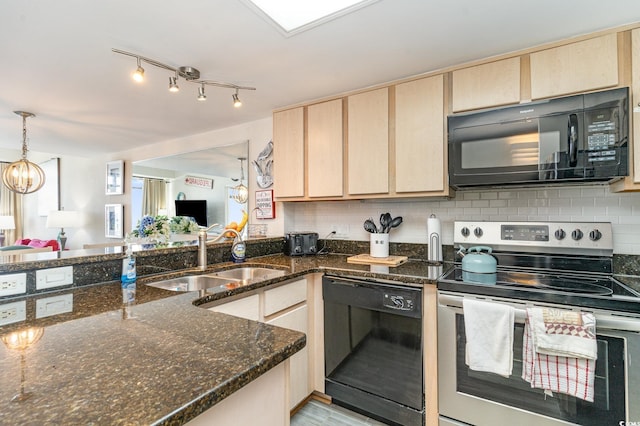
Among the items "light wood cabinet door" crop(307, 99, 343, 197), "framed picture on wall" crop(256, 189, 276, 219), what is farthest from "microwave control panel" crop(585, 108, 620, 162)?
"framed picture on wall" crop(256, 189, 276, 219)

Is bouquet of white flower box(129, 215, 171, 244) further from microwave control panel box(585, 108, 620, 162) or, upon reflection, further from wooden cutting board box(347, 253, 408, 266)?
microwave control panel box(585, 108, 620, 162)

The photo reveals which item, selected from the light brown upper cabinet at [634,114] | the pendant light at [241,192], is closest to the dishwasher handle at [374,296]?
the light brown upper cabinet at [634,114]

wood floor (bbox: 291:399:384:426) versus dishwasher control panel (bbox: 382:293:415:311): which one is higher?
dishwasher control panel (bbox: 382:293:415:311)

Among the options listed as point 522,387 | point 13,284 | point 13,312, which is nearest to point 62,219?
point 13,284

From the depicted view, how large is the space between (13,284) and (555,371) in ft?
7.63

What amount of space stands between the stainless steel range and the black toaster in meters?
1.15

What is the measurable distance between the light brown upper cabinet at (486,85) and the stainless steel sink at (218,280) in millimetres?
1558

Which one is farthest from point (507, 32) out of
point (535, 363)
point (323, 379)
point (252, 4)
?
point (323, 379)

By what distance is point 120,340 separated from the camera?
0.83 meters

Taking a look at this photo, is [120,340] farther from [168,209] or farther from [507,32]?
[168,209]

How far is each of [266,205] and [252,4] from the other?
1.79 m

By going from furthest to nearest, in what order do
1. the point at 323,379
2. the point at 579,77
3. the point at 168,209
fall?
the point at 168,209
the point at 323,379
the point at 579,77

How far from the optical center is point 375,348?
5.88 feet

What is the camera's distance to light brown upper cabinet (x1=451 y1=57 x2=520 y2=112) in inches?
69.0
